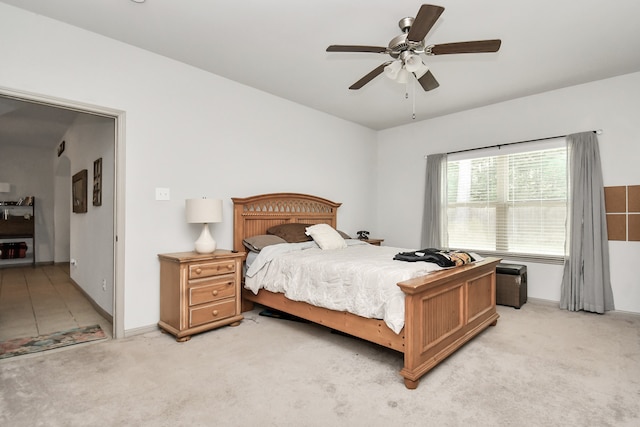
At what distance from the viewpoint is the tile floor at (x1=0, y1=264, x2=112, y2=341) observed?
10.3 ft

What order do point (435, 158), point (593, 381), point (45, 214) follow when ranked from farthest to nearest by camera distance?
point (45, 214), point (435, 158), point (593, 381)

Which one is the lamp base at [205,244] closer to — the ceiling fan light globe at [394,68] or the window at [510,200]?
the ceiling fan light globe at [394,68]

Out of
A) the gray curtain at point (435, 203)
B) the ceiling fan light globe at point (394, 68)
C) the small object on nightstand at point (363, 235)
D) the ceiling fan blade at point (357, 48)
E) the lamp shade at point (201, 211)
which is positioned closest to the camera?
the ceiling fan blade at point (357, 48)

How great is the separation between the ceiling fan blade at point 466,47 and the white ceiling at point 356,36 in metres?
0.41

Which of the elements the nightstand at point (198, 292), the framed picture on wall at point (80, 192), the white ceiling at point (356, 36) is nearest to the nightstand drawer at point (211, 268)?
the nightstand at point (198, 292)

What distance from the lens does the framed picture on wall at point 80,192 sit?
447 centimetres

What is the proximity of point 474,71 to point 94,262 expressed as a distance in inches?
197

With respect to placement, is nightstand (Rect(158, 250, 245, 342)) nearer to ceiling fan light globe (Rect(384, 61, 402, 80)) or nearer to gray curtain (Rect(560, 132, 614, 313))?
ceiling fan light globe (Rect(384, 61, 402, 80))

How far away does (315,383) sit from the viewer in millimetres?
2125

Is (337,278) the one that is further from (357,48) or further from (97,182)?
(97,182)

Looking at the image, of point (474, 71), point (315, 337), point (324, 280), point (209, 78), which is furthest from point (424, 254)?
point (209, 78)

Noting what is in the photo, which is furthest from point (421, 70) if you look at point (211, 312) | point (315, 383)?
point (211, 312)

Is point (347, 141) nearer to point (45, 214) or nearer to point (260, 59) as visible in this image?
point (260, 59)

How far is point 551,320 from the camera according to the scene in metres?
3.43
